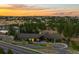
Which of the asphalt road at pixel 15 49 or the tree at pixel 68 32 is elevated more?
the tree at pixel 68 32

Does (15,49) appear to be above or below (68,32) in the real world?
below

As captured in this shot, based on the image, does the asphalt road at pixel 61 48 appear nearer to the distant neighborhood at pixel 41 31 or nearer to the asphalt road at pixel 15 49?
the distant neighborhood at pixel 41 31

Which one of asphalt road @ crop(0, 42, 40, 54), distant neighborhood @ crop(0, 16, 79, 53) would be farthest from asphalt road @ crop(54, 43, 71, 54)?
asphalt road @ crop(0, 42, 40, 54)

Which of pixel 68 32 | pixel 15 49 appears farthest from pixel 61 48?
pixel 15 49

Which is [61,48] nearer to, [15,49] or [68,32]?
[68,32]

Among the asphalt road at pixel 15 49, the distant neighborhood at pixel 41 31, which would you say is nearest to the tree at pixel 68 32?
the distant neighborhood at pixel 41 31

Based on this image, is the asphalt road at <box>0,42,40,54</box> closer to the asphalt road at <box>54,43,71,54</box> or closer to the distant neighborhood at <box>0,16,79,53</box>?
the distant neighborhood at <box>0,16,79,53</box>

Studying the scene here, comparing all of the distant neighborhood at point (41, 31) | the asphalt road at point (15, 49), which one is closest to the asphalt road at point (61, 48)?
the distant neighborhood at point (41, 31)

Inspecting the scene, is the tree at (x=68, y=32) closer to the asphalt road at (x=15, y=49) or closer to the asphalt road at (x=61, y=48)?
the asphalt road at (x=61, y=48)

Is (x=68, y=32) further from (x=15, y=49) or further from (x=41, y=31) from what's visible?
(x=15, y=49)

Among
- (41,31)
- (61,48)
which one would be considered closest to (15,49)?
(41,31)
